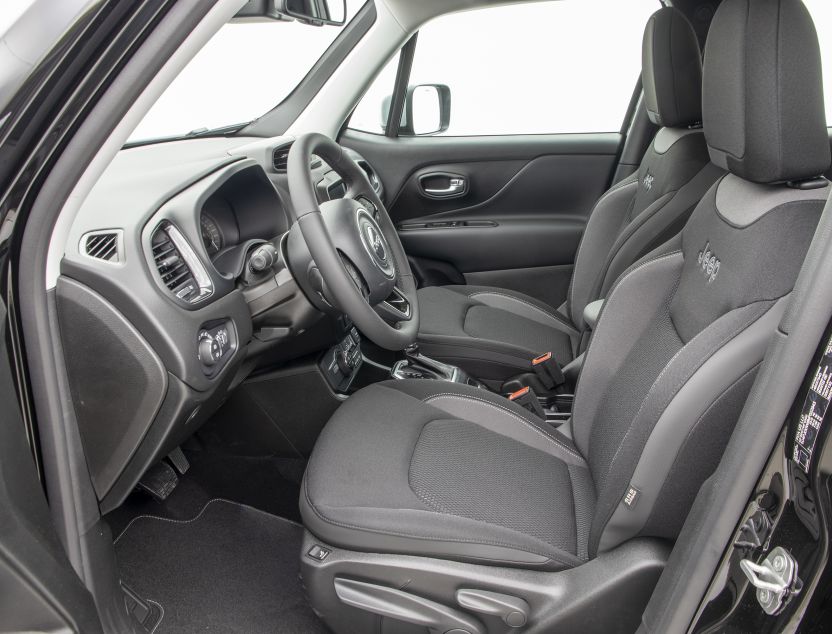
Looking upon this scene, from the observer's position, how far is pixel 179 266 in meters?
1.35

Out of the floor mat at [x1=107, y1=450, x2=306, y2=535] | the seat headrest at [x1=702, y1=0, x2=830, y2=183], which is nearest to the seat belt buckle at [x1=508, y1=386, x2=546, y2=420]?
the floor mat at [x1=107, y1=450, x2=306, y2=535]

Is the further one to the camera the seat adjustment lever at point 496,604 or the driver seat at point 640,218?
the driver seat at point 640,218

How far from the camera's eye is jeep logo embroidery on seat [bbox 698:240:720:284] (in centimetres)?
121

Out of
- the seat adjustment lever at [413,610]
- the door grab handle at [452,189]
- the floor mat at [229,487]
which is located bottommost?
the floor mat at [229,487]

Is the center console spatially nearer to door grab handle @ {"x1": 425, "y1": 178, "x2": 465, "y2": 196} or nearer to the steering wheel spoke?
the steering wheel spoke

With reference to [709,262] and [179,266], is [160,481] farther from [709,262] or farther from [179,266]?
[709,262]

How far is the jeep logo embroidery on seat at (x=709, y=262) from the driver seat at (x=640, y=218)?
75cm

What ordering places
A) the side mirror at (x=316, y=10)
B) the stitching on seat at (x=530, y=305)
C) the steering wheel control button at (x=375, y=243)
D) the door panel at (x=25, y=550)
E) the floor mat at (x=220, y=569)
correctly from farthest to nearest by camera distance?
the stitching on seat at (x=530, y=305) < the side mirror at (x=316, y=10) < the floor mat at (x=220, y=569) < the steering wheel control button at (x=375, y=243) < the door panel at (x=25, y=550)

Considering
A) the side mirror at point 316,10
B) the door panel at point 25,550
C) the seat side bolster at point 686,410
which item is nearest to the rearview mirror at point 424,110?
the side mirror at point 316,10

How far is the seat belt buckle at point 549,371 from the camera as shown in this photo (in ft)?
6.29

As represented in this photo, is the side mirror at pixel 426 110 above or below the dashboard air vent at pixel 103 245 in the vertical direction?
below

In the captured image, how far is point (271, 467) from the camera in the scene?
190 centimetres

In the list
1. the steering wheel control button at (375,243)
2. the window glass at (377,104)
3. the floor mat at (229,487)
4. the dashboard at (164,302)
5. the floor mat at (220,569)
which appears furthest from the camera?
the window glass at (377,104)

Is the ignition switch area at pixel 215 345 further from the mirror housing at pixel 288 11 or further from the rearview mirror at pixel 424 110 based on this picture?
the rearview mirror at pixel 424 110
